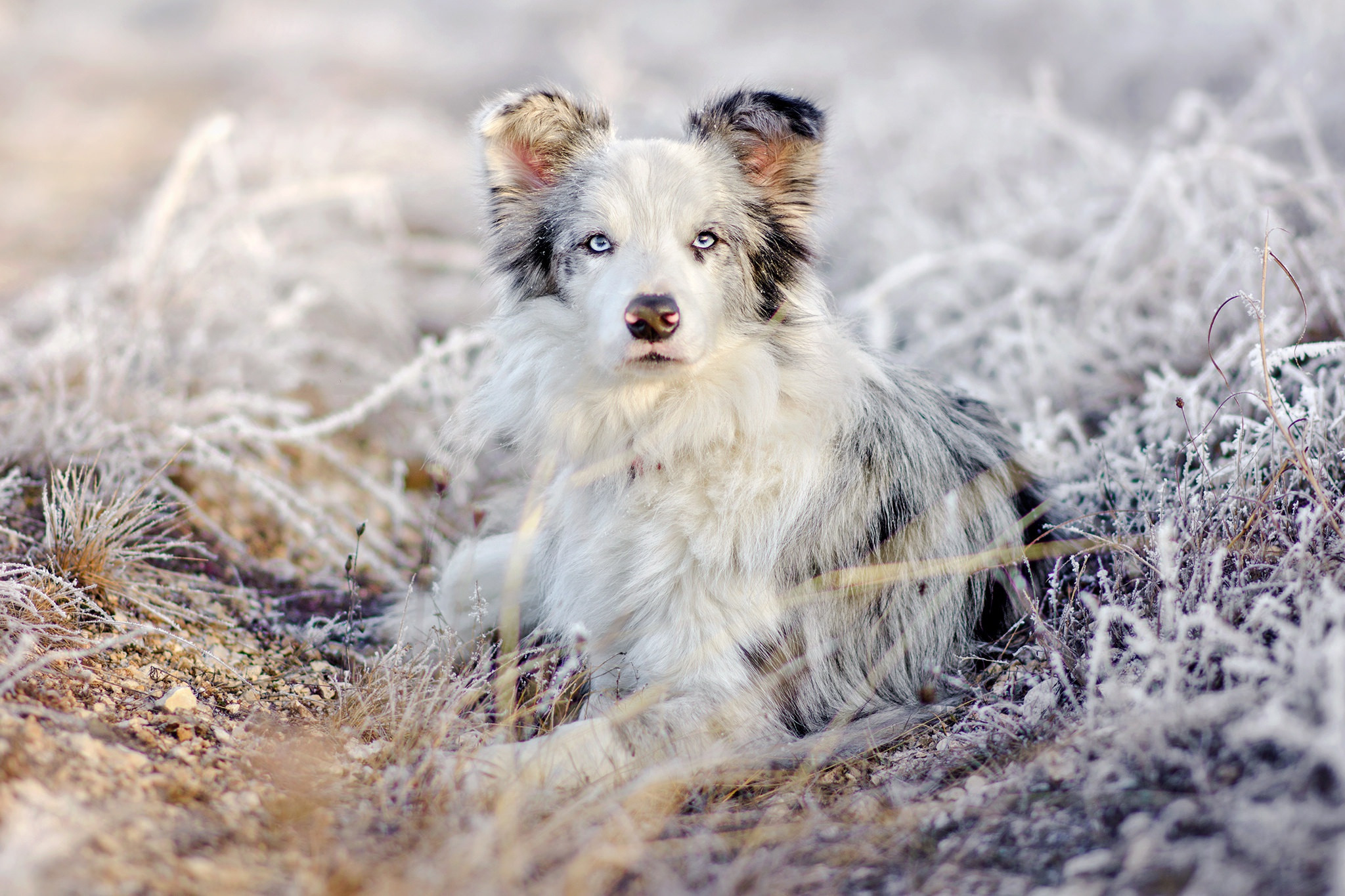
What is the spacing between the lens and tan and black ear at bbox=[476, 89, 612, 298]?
10.7ft

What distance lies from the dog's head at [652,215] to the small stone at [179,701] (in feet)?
5.15

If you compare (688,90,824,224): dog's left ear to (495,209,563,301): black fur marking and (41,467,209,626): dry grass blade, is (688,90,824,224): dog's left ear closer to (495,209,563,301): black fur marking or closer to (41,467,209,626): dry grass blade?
(495,209,563,301): black fur marking

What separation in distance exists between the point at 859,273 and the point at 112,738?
5717mm

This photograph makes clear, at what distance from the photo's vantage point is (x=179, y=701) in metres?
2.61

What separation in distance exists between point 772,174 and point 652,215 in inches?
20.9

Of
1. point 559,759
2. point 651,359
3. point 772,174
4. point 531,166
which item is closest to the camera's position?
point 559,759

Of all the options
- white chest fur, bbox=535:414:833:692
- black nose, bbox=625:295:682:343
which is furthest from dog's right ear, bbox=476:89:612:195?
white chest fur, bbox=535:414:833:692

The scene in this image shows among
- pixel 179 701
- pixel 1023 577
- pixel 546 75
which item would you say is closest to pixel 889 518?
pixel 1023 577

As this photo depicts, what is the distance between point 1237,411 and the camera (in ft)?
11.9

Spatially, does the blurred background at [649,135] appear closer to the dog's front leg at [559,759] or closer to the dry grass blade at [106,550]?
the dry grass blade at [106,550]

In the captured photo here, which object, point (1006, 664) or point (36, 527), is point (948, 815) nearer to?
point (1006, 664)

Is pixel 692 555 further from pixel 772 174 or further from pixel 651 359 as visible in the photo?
pixel 772 174

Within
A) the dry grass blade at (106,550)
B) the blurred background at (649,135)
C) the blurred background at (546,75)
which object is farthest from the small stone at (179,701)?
the blurred background at (546,75)

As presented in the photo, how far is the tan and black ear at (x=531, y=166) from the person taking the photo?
128 inches
